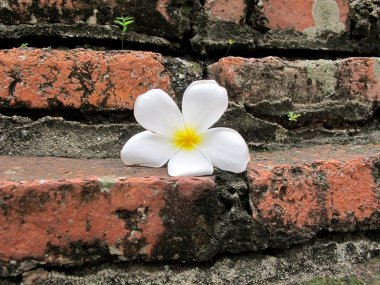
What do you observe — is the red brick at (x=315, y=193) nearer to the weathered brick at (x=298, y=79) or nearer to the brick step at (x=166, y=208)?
the brick step at (x=166, y=208)

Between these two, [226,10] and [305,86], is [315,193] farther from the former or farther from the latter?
[226,10]

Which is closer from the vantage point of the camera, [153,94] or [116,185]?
[116,185]

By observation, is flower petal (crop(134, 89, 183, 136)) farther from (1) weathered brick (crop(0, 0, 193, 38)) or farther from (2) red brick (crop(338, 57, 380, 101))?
(2) red brick (crop(338, 57, 380, 101))

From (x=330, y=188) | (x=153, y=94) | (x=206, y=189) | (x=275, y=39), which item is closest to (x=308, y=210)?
(x=330, y=188)

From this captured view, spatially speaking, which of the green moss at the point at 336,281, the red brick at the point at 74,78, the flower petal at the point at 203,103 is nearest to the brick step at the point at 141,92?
the red brick at the point at 74,78

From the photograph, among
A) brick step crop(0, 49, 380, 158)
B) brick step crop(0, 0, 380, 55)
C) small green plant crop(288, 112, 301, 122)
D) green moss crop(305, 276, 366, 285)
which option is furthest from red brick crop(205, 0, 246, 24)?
green moss crop(305, 276, 366, 285)

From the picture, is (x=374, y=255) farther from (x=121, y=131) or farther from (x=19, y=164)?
(x=19, y=164)

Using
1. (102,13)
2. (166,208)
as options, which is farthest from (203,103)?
(102,13)
